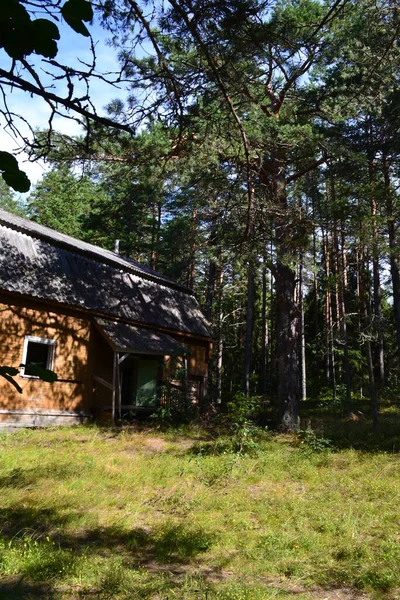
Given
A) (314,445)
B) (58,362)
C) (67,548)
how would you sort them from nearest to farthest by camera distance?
(67,548), (314,445), (58,362)

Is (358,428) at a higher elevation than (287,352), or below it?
below

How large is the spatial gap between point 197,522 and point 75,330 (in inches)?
377

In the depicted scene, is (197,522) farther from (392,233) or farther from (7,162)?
(392,233)

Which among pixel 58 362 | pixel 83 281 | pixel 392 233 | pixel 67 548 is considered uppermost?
pixel 392 233

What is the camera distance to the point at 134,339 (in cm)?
1555

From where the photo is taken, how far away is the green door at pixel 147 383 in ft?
52.6

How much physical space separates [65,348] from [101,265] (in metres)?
3.79

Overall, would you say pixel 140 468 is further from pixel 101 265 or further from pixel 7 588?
pixel 101 265

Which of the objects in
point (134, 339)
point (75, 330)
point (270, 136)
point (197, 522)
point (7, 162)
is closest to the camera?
point (7, 162)

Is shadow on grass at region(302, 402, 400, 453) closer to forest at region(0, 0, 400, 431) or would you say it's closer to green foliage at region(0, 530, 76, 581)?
forest at region(0, 0, 400, 431)

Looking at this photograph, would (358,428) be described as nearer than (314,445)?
No

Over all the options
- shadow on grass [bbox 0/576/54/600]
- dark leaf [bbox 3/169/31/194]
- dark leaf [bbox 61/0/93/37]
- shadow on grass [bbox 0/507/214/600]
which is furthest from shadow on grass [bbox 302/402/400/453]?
dark leaf [bbox 61/0/93/37]

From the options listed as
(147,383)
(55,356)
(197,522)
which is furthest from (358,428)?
(55,356)

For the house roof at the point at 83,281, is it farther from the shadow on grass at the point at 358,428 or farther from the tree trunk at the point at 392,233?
the tree trunk at the point at 392,233
